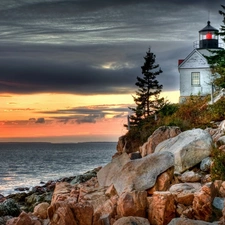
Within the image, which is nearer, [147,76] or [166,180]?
[166,180]

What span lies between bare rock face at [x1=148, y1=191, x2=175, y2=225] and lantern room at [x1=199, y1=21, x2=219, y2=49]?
110 feet

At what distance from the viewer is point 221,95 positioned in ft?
99.8

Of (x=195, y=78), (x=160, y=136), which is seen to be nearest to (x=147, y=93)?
(x=195, y=78)

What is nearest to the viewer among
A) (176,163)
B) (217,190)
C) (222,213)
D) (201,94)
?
(222,213)

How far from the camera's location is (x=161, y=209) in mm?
13344

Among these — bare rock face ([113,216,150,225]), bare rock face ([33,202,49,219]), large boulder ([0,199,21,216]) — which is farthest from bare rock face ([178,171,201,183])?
large boulder ([0,199,21,216])

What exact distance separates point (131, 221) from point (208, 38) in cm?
3551

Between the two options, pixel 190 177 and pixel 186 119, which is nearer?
pixel 190 177

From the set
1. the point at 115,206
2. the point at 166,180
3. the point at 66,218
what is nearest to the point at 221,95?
the point at 166,180

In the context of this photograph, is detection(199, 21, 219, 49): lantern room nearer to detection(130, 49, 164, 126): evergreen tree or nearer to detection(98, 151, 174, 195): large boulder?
detection(130, 49, 164, 126): evergreen tree

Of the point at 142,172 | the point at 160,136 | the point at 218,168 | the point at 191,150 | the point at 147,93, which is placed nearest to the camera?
the point at 142,172

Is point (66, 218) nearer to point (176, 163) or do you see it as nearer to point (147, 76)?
point (176, 163)

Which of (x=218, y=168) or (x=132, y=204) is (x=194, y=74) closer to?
(x=218, y=168)

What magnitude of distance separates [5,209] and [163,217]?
38.8 ft
